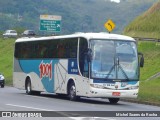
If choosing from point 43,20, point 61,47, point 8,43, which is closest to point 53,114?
point 61,47

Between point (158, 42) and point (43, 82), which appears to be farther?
point (158, 42)

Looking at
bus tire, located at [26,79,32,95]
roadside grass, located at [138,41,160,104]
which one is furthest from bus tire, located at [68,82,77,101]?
bus tire, located at [26,79,32,95]

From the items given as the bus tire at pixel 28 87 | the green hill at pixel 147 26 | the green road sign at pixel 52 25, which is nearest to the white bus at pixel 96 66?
the bus tire at pixel 28 87

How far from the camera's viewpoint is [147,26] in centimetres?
8194

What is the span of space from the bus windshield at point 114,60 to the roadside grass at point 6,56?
111 ft

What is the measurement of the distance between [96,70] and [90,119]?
35.4 feet

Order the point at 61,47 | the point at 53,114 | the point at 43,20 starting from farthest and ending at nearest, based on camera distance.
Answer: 1. the point at 43,20
2. the point at 61,47
3. the point at 53,114

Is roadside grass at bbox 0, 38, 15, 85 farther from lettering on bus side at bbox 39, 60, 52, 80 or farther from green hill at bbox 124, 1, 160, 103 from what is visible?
lettering on bus side at bbox 39, 60, 52, 80

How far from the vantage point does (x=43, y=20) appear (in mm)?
57656

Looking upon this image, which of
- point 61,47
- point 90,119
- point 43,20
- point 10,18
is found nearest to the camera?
point 90,119

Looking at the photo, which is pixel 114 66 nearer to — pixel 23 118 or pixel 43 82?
pixel 43 82

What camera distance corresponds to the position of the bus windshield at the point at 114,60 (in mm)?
30906

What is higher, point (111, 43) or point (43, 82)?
point (111, 43)

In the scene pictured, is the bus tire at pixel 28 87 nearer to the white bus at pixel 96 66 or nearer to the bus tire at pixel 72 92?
the white bus at pixel 96 66
